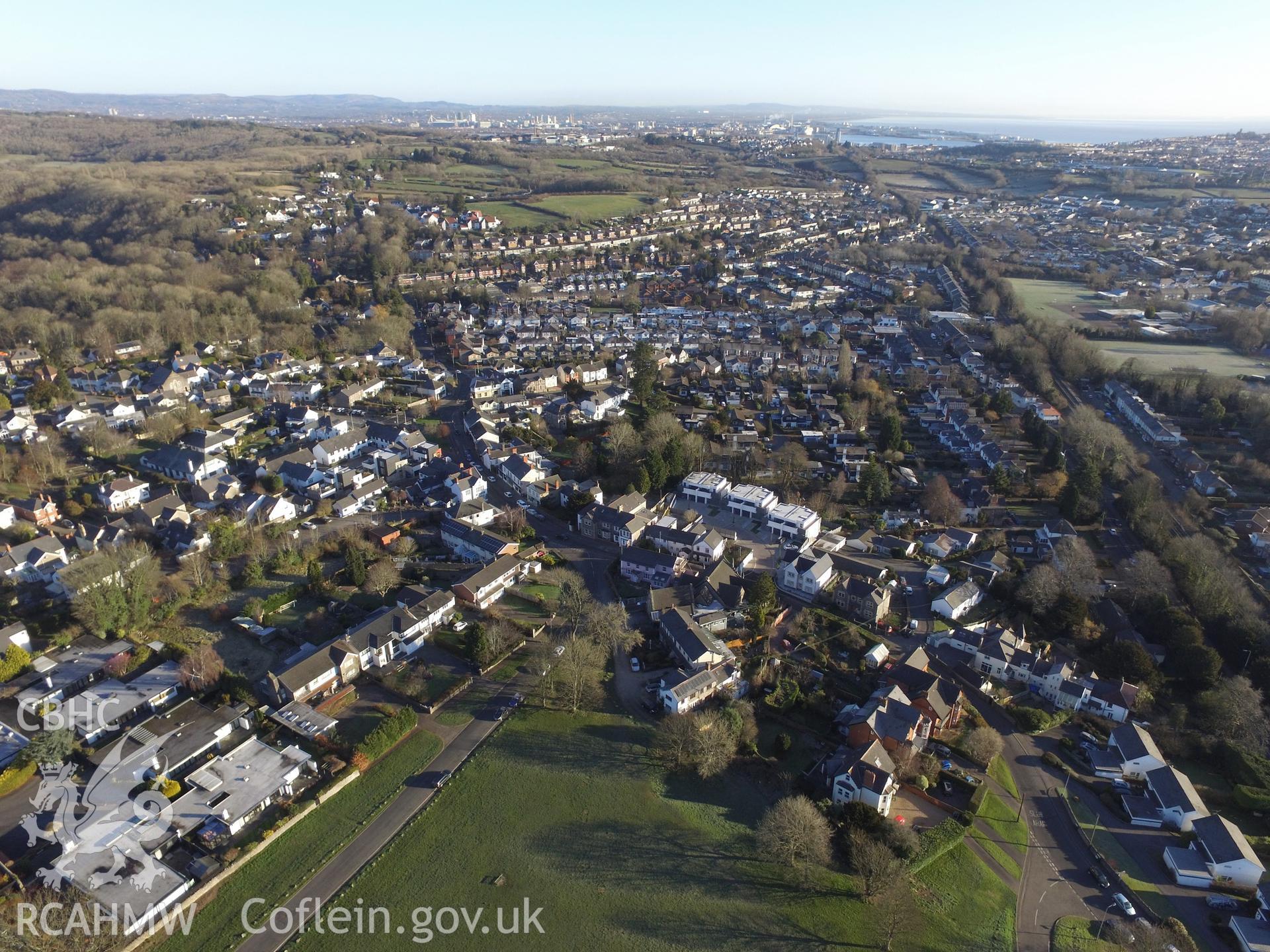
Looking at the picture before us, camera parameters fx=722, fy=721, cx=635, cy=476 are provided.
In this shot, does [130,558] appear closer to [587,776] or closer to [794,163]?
[587,776]

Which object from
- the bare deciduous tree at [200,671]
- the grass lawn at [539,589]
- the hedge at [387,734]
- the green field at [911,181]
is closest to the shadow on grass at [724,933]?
the hedge at [387,734]

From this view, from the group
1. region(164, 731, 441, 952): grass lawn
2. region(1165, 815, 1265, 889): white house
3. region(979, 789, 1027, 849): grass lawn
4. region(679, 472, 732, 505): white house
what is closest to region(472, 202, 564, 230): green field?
region(679, 472, 732, 505): white house

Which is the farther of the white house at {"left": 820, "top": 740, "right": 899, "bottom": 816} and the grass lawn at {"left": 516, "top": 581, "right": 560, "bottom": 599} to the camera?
the grass lawn at {"left": 516, "top": 581, "right": 560, "bottom": 599}

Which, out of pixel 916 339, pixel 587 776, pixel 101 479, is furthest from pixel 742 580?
pixel 916 339

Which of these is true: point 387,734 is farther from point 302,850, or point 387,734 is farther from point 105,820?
point 105,820

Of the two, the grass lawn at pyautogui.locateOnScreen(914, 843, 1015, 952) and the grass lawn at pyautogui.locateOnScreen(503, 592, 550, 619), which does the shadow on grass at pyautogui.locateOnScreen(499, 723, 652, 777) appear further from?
the grass lawn at pyautogui.locateOnScreen(914, 843, 1015, 952)

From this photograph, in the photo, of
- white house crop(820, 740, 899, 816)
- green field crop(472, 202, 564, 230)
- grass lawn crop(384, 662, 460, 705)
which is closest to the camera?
white house crop(820, 740, 899, 816)
